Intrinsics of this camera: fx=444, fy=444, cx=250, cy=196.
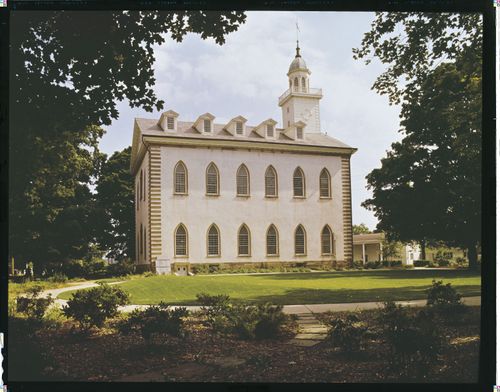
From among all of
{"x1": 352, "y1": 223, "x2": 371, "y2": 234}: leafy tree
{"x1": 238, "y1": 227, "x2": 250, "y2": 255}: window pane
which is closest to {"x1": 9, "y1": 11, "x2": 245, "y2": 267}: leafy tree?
{"x1": 238, "y1": 227, "x2": 250, "y2": 255}: window pane

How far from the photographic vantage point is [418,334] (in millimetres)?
6633

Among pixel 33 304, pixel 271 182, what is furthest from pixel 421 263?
pixel 33 304

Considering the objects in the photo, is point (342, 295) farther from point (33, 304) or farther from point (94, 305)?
point (33, 304)

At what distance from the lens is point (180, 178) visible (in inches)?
352

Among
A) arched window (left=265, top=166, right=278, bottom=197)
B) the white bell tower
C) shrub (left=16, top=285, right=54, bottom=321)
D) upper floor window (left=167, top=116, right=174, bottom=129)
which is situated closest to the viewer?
shrub (left=16, top=285, right=54, bottom=321)

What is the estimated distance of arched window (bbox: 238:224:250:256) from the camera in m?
8.73

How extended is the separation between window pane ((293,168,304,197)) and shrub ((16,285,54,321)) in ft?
16.4

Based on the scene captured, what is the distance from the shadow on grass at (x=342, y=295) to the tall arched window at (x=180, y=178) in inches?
86.6

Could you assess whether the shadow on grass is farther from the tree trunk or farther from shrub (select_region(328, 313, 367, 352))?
shrub (select_region(328, 313, 367, 352))

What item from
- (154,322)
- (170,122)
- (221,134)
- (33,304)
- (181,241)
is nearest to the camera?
(154,322)

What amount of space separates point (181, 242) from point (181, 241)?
0.02m

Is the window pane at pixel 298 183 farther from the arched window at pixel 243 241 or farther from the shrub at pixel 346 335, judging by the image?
the shrub at pixel 346 335

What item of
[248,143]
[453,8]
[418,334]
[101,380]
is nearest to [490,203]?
[418,334]

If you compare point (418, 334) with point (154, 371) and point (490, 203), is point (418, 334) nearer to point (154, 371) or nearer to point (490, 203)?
point (490, 203)
